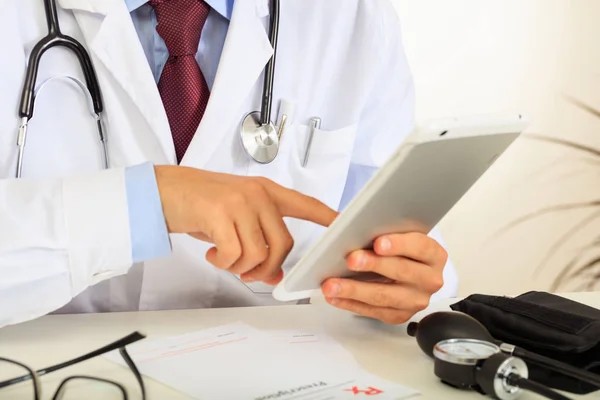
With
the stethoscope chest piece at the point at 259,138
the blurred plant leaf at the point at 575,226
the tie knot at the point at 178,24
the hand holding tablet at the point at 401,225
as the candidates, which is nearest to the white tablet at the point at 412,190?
the hand holding tablet at the point at 401,225

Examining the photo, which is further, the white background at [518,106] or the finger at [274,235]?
the white background at [518,106]

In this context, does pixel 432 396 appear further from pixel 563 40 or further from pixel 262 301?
pixel 563 40

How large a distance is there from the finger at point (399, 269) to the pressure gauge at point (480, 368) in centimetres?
11

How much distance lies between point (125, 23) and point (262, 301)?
0.47 m

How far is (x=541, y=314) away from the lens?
30.1 inches

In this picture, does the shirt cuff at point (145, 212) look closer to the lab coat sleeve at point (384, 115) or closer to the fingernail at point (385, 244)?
the fingernail at point (385, 244)

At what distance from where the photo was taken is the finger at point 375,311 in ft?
2.58

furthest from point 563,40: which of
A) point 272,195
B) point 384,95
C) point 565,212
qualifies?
point 272,195

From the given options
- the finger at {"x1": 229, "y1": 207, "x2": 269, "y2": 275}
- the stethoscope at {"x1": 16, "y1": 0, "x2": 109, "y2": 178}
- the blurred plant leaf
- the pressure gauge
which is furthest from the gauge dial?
the blurred plant leaf

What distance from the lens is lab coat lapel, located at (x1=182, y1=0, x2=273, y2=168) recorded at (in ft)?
3.27

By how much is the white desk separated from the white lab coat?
5cm

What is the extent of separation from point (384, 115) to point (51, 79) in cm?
57

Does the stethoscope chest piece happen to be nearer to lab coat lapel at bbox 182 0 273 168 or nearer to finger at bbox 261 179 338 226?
lab coat lapel at bbox 182 0 273 168

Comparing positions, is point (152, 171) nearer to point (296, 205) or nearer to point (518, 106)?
point (296, 205)
